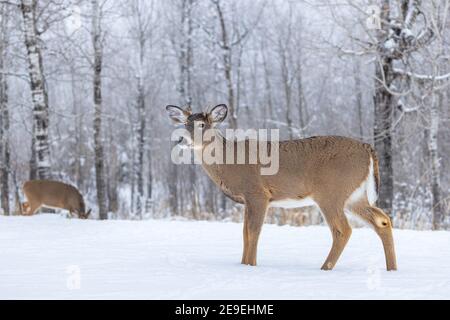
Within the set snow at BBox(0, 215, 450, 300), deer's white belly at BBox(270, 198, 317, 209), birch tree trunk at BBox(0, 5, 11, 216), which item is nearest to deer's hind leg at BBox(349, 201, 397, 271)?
snow at BBox(0, 215, 450, 300)

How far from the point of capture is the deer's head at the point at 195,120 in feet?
17.3

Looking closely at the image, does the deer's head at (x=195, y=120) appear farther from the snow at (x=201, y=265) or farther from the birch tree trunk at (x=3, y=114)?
the birch tree trunk at (x=3, y=114)

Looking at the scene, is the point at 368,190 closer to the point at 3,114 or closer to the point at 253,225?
the point at 253,225

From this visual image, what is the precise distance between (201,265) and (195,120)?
54.5 inches

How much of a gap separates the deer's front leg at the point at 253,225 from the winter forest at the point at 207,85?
1.20 metres

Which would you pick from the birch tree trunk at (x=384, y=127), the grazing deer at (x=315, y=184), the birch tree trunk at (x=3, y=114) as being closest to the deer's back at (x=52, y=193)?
the birch tree trunk at (x=3, y=114)

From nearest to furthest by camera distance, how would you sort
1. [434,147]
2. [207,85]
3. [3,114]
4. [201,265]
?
[201,265] → [434,147] → [3,114] → [207,85]

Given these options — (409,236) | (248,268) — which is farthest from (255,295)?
(409,236)

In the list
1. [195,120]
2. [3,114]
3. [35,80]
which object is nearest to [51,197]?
[35,80]

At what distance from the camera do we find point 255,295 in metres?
3.31

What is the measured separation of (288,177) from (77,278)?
2.05 m

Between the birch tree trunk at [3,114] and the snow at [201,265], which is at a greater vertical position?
the birch tree trunk at [3,114]

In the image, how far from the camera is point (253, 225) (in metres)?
4.97
